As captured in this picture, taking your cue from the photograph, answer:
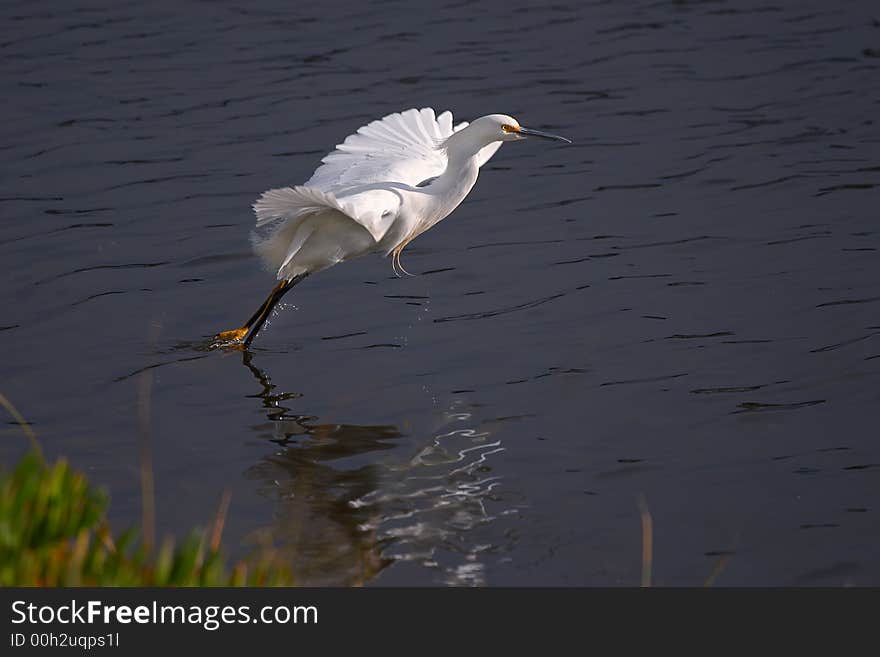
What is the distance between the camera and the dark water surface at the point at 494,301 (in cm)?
539

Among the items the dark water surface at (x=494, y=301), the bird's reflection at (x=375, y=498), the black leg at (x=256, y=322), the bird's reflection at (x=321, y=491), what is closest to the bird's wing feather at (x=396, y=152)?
the black leg at (x=256, y=322)

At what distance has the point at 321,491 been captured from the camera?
5.71 m

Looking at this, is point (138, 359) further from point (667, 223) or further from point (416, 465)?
point (667, 223)

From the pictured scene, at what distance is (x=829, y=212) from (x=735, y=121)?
90.6 inches

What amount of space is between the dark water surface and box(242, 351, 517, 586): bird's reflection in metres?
0.02

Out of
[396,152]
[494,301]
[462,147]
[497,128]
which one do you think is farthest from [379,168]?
[494,301]

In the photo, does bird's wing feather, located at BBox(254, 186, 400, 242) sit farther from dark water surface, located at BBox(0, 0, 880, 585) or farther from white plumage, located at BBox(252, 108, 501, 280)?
dark water surface, located at BBox(0, 0, 880, 585)

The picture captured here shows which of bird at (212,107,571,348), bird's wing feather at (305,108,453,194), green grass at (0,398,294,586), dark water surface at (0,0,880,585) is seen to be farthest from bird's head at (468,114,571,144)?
green grass at (0,398,294,586)

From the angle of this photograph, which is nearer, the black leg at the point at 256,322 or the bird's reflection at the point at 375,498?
the bird's reflection at the point at 375,498

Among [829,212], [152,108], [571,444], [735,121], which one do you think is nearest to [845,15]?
[735,121]

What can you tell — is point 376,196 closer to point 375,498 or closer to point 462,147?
point 462,147

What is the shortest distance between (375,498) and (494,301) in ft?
8.52

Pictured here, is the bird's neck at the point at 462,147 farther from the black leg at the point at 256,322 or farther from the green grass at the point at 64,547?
the green grass at the point at 64,547

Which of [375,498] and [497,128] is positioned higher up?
[497,128]
